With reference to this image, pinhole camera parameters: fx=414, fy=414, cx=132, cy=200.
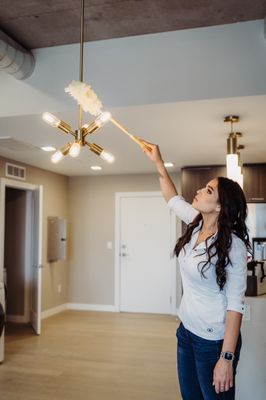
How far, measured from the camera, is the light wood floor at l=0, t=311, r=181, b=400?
3.47m

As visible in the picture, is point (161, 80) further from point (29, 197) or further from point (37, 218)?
point (29, 197)

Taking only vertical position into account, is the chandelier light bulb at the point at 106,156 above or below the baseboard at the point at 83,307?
above

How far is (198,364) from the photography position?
161 cm

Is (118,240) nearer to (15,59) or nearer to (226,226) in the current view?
(15,59)

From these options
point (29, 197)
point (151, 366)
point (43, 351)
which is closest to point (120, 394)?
point (151, 366)

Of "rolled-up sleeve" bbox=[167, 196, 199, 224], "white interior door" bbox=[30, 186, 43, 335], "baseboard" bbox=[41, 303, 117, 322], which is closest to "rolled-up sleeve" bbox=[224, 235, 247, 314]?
"rolled-up sleeve" bbox=[167, 196, 199, 224]

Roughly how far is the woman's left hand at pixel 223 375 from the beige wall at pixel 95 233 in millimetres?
5366

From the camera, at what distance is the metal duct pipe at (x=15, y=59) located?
3008 millimetres

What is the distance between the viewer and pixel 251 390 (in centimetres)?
269

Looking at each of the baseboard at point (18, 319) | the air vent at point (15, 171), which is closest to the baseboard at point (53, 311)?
the baseboard at point (18, 319)

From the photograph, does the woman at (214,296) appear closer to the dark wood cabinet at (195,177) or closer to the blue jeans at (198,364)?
the blue jeans at (198,364)

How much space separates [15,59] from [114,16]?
2.73 feet

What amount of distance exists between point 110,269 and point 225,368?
5.52 m

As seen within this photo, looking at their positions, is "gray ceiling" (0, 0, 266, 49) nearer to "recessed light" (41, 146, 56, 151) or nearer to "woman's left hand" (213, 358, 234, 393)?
"recessed light" (41, 146, 56, 151)
